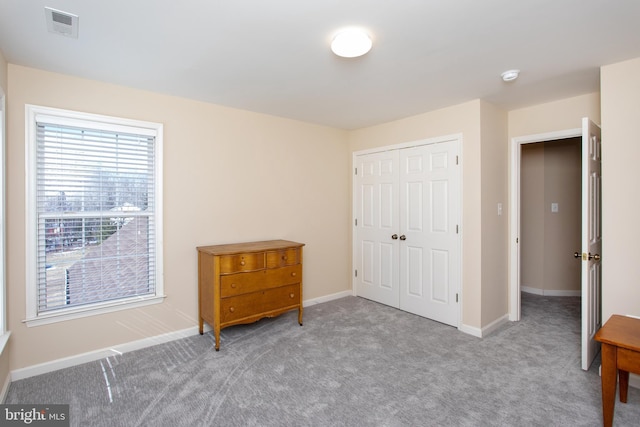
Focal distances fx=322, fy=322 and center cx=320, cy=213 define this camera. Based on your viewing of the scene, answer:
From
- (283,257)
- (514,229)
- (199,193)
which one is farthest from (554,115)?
(199,193)

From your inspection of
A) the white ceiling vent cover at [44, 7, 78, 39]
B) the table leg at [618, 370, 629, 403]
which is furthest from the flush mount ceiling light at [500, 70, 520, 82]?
the white ceiling vent cover at [44, 7, 78, 39]

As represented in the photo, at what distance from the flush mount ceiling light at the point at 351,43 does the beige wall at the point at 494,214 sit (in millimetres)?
1731

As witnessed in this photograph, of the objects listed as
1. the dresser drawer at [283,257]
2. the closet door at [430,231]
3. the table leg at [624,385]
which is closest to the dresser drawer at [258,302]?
the dresser drawer at [283,257]

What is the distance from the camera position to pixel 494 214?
3369 millimetres

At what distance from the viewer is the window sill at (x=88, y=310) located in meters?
2.46

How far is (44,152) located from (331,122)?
9.35 ft

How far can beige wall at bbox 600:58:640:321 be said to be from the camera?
7.54 ft

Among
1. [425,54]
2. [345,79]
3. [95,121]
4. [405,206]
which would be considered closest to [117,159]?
[95,121]

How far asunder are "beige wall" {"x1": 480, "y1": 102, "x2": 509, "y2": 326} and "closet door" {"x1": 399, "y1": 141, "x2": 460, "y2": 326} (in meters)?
0.25

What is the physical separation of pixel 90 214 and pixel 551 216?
551 cm

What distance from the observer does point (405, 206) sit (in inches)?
151

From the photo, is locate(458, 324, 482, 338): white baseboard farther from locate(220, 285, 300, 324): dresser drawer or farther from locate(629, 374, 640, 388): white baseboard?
locate(220, 285, 300, 324): dresser drawer

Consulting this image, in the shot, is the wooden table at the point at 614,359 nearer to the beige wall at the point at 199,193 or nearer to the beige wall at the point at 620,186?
the beige wall at the point at 620,186

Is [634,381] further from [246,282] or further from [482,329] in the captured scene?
[246,282]
